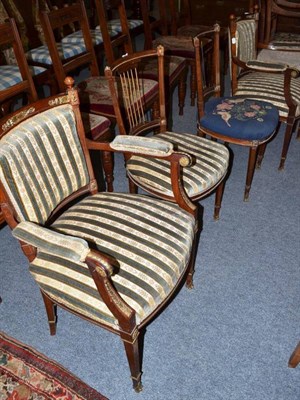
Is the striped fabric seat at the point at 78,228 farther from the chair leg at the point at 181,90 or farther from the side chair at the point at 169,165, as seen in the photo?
the chair leg at the point at 181,90

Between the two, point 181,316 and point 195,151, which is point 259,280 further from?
point 195,151

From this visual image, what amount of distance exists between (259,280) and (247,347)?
0.40 m

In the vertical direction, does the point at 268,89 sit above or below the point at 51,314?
above

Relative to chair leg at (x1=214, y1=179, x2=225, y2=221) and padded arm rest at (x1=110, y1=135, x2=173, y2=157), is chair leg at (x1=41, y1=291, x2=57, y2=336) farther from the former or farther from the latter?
chair leg at (x1=214, y1=179, x2=225, y2=221)

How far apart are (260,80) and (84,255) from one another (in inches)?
84.0

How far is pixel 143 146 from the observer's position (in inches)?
61.2

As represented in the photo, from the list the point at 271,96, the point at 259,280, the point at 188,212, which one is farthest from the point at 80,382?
the point at 271,96

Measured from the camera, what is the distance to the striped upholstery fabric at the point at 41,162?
130cm

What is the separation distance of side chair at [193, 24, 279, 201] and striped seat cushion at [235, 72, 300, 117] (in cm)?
12

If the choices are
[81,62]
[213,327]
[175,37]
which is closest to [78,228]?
[213,327]

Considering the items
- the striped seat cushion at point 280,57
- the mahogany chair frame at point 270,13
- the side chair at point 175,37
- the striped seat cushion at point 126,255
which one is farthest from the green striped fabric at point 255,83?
the striped seat cushion at point 126,255

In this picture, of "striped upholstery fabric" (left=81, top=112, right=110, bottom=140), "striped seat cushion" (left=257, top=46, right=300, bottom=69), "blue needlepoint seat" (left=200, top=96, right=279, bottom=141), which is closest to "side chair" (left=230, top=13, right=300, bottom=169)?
"blue needlepoint seat" (left=200, top=96, right=279, bottom=141)

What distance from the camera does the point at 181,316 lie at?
5.88 ft

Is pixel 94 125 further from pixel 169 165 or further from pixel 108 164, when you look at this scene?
pixel 169 165
